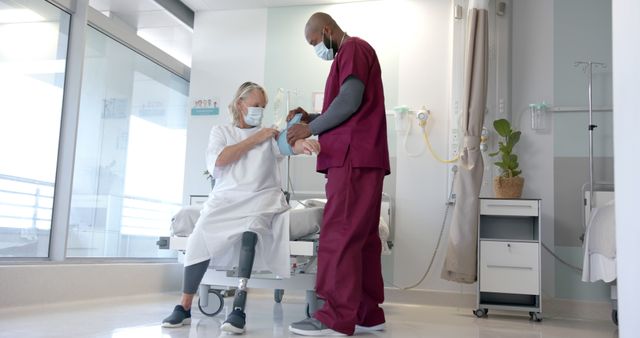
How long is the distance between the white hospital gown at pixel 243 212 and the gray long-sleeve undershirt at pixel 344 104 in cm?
41

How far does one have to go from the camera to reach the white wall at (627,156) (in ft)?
4.64

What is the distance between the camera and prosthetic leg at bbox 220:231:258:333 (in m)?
2.52

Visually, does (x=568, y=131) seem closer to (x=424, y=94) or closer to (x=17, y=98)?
(x=424, y=94)

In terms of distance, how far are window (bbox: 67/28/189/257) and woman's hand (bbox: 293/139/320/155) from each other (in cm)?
217

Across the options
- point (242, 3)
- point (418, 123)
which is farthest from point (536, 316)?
point (242, 3)

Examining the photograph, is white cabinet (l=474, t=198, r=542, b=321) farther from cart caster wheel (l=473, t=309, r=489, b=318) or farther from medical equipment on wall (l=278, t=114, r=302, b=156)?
medical equipment on wall (l=278, t=114, r=302, b=156)

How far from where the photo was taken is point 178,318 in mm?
2732

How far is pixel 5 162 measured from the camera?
140 inches

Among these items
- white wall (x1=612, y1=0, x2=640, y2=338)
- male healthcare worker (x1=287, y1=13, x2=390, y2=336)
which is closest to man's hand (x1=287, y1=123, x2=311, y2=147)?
male healthcare worker (x1=287, y1=13, x2=390, y2=336)

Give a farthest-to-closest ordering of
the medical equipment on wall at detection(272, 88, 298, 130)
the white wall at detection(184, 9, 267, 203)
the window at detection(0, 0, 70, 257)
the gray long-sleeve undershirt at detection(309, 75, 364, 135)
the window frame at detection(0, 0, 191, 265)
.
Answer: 1. the white wall at detection(184, 9, 267, 203)
2. the medical equipment on wall at detection(272, 88, 298, 130)
3. the window frame at detection(0, 0, 191, 265)
4. the window at detection(0, 0, 70, 257)
5. the gray long-sleeve undershirt at detection(309, 75, 364, 135)

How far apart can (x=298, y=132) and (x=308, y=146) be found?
11 cm

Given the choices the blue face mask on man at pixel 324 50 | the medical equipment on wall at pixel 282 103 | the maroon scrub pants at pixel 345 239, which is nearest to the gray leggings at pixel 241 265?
the maroon scrub pants at pixel 345 239

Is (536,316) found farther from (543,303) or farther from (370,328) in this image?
(370,328)

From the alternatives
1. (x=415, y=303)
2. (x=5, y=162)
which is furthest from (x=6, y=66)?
(x=415, y=303)
